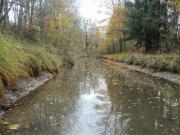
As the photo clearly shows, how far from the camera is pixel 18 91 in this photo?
385 inches

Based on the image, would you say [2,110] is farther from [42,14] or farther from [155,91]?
[42,14]

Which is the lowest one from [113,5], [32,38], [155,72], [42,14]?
[155,72]

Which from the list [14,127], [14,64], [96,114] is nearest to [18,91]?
[14,64]

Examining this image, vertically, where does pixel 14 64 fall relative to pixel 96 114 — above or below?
above

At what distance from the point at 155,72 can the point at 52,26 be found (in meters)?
14.7

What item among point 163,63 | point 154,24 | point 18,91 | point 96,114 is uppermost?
point 154,24

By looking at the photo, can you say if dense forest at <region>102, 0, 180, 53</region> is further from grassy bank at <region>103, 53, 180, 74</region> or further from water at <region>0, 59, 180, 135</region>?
water at <region>0, 59, 180, 135</region>

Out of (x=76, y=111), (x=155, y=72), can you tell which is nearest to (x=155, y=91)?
(x=76, y=111)

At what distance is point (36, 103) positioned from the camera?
29.1ft

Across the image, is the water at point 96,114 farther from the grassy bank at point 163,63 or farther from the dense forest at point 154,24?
the dense forest at point 154,24

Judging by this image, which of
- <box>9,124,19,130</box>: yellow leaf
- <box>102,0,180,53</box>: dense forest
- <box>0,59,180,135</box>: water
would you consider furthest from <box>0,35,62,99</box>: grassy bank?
<box>102,0,180,53</box>: dense forest

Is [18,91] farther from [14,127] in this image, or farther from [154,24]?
[154,24]

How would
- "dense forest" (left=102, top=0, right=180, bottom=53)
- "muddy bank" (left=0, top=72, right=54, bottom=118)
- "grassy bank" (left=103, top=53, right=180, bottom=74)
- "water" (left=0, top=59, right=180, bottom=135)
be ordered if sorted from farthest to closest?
1. "dense forest" (left=102, top=0, right=180, bottom=53)
2. "grassy bank" (left=103, top=53, right=180, bottom=74)
3. "muddy bank" (left=0, top=72, right=54, bottom=118)
4. "water" (left=0, top=59, right=180, bottom=135)

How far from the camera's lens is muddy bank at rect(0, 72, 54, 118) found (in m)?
7.99
